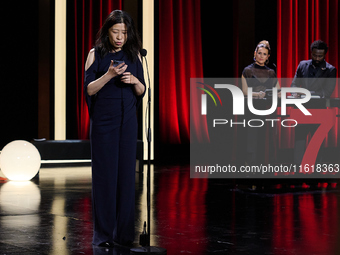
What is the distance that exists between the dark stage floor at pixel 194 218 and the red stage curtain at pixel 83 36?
1999 millimetres

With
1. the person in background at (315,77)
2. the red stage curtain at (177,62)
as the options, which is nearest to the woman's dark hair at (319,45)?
the person in background at (315,77)

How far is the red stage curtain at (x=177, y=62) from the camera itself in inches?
314

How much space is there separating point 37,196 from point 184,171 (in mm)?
2474

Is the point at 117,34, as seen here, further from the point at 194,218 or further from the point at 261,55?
the point at 261,55

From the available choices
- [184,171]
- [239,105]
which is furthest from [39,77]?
[239,105]

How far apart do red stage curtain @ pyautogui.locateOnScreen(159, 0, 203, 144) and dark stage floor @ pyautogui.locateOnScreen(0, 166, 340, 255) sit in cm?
245

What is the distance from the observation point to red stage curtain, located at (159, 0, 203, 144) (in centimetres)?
797

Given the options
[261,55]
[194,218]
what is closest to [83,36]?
[261,55]

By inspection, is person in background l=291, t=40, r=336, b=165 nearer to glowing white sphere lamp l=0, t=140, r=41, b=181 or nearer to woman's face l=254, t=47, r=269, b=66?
woman's face l=254, t=47, r=269, b=66

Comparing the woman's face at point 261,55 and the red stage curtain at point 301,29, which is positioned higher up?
the red stage curtain at point 301,29

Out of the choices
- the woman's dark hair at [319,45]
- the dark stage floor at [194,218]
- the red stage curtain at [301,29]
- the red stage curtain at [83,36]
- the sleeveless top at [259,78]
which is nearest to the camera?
the dark stage floor at [194,218]

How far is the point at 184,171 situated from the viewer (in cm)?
662

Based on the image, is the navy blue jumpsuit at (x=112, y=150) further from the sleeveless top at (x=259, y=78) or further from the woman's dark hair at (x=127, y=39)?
the sleeveless top at (x=259, y=78)

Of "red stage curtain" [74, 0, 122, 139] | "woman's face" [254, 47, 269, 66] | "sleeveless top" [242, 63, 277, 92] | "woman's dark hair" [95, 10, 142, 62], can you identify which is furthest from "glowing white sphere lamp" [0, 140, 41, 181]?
"woman's dark hair" [95, 10, 142, 62]
